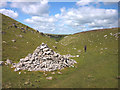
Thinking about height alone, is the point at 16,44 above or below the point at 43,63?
above

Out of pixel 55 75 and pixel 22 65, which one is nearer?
pixel 55 75

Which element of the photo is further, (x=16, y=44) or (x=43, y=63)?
(x=16, y=44)

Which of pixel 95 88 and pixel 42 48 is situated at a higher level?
pixel 42 48

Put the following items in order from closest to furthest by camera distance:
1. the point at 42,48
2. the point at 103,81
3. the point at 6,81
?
the point at 103,81
the point at 6,81
the point at 42,48

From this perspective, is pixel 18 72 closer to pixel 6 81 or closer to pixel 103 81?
pixel 6 81

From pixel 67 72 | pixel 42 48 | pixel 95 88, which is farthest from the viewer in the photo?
pixel 42 48

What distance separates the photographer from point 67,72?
78.4 ft

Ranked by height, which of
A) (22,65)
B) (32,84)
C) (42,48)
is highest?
(42,48)

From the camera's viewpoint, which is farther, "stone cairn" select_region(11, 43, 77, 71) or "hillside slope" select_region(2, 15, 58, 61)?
"hillside slope" select_region(2, 15, 58, 61)

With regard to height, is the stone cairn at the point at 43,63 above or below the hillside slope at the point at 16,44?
below

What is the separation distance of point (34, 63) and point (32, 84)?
336 inches

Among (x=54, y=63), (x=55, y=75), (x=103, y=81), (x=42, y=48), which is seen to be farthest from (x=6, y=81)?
(x=103, y=81)

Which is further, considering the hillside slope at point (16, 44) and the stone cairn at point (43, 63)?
the hillside slope at point (16, 44)

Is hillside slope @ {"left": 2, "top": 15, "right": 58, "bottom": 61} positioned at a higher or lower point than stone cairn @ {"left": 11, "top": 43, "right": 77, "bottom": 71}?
higher
